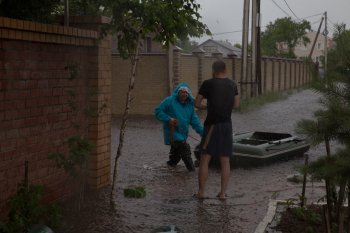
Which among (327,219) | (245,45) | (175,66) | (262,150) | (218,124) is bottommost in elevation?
(262,150)

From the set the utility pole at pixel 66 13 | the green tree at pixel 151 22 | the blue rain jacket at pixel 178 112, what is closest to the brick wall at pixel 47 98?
the utility pole at pixel 66 13

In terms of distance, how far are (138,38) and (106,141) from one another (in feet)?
5.02

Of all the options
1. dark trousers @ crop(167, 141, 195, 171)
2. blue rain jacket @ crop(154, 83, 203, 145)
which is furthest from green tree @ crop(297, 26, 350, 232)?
dark trousers @ crop(167, 141, 195, 171)

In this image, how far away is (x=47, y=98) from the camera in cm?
646

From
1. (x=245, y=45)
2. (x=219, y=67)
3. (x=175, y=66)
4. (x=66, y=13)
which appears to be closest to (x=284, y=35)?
(x=245, y=45)

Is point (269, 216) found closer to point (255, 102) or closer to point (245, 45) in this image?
point (255, 102)

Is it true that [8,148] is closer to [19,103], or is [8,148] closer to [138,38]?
[19,103]

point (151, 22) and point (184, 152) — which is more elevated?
point (151, 22)

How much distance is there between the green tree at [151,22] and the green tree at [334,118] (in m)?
2.06

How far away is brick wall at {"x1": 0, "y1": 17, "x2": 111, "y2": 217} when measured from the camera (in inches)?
225

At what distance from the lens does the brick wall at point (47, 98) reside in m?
5.71

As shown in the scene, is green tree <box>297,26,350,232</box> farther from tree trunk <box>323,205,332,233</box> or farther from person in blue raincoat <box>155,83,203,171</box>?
person in blue raincoat <box>155,83,203,171</box>

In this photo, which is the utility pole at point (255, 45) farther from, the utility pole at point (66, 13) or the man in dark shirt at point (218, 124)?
the utility pole at point (66, 13)

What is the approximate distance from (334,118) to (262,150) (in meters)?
5.78
